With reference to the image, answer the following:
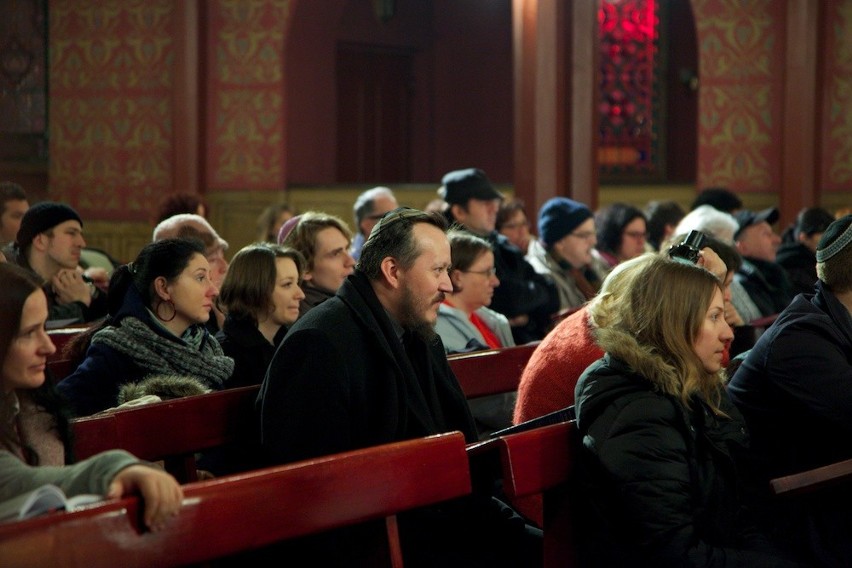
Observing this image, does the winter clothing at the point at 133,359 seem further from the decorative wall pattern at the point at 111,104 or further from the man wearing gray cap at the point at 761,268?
the decorative wall pattern at the point at 111,104

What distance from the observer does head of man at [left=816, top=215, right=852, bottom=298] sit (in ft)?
10.3

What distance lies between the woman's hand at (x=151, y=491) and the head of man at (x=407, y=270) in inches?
43.8

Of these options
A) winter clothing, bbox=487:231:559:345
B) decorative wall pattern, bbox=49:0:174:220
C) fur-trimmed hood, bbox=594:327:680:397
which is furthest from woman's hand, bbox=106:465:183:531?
decorative wall pattern, bbox=49:0:174:220

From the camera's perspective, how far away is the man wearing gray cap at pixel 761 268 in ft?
19.7

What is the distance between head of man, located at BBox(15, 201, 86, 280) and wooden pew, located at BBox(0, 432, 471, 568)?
3.27 metres

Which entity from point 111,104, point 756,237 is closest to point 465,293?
point 756,237

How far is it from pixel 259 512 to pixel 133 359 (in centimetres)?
153

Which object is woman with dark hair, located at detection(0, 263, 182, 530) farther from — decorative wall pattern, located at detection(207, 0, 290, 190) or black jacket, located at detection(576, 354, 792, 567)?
decorative wall pattern, located at detection(207, 0, 290, 190)

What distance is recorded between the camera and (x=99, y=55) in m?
10.2

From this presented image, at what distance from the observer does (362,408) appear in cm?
274

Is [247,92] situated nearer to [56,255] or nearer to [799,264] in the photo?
[56,255]

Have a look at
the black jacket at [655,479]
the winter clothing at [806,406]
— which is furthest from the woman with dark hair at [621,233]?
the black jacket at [655,479]

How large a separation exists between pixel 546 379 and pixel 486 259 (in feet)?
4.78

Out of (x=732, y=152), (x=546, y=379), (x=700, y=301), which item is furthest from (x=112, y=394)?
(x=732, y=152)
